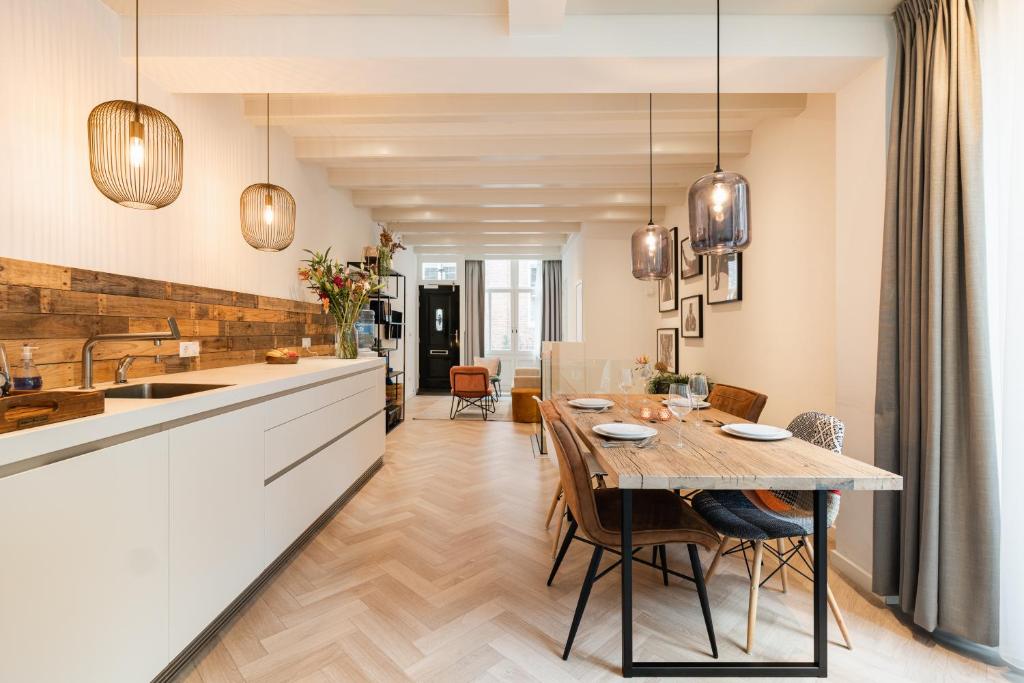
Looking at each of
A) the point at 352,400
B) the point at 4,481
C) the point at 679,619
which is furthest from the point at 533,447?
the point at 4,481

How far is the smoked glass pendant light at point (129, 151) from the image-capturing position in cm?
174

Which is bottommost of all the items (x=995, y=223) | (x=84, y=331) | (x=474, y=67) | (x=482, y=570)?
(x=482, y=570)

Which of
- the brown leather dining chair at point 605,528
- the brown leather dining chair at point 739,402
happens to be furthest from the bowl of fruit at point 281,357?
the brown leather dining chair at point 739,402

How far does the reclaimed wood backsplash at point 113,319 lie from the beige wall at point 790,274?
3809 mm

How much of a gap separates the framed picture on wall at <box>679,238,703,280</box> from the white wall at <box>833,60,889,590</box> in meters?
2.40

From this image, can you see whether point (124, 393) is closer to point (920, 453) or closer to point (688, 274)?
point (920, 453)

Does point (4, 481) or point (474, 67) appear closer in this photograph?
point (4, 481)

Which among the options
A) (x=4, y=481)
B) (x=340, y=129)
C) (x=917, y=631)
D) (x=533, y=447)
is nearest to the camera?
(x=4, y=481)

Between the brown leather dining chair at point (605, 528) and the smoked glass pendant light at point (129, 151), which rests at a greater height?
the smoked glass pendant light at point (129, 151)

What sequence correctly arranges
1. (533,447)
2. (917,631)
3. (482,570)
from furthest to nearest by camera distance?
(533,447), (482,570), (917,631)

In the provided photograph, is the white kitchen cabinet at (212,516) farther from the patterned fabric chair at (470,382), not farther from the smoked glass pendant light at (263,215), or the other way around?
the patterned fabric chair at (470,382)

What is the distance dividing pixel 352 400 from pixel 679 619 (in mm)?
2474

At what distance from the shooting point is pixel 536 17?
2158 millimetres

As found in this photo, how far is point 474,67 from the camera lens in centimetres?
239
